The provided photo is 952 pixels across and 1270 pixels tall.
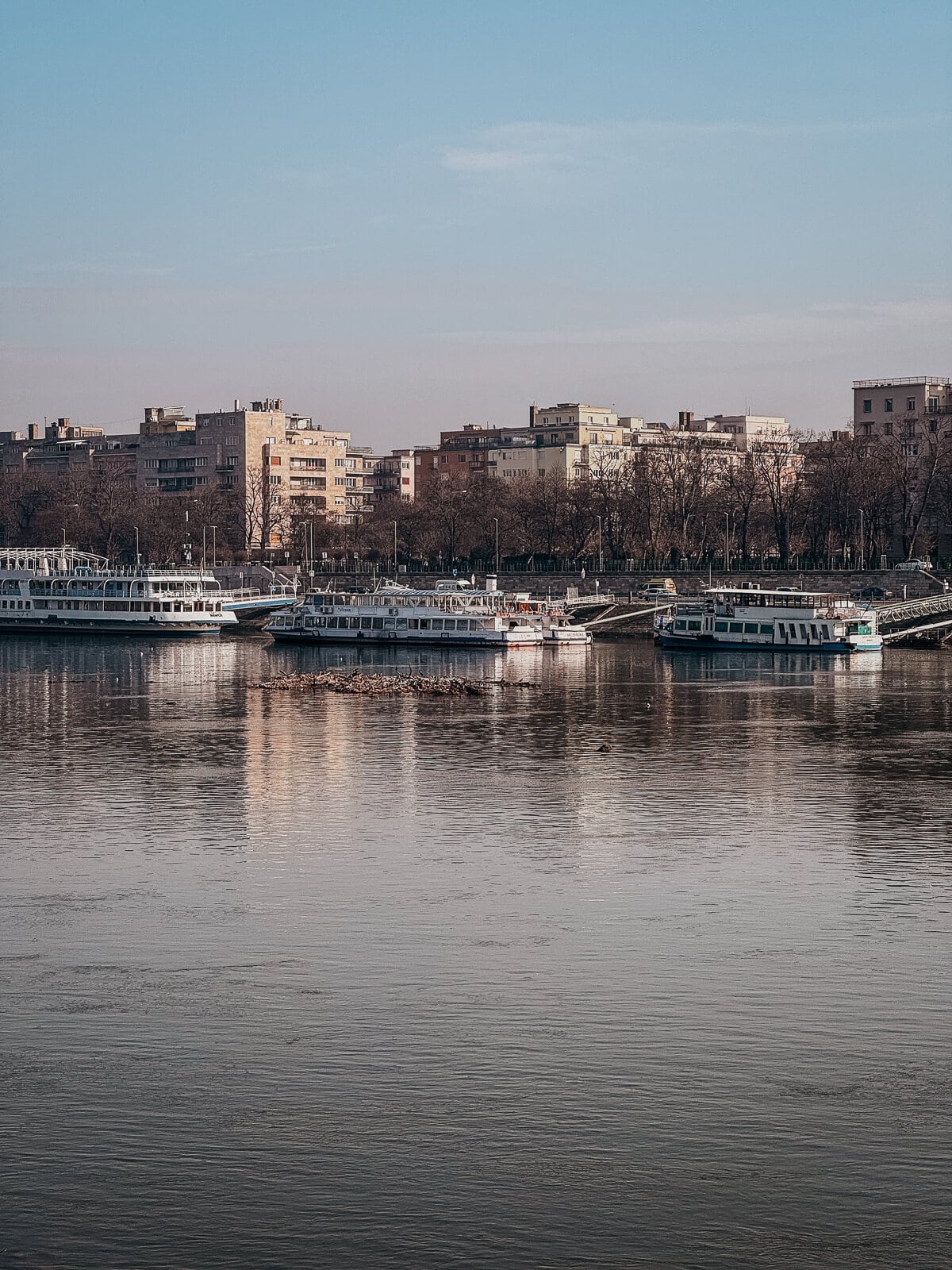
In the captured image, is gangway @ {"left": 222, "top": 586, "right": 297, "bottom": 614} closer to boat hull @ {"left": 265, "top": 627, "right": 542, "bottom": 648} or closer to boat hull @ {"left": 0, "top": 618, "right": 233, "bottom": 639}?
boat hull @ {"left": 0, "top": 618, "right": 233, "bottom": 639}

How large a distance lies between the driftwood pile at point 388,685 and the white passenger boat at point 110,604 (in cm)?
3967

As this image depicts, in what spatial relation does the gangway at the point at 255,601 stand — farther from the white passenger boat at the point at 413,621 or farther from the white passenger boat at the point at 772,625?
the white passenger boat at the point at 772,625

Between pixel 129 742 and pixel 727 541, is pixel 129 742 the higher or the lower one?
the lower one

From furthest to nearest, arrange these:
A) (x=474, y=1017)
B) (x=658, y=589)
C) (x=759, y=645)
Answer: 1. (x=658, y=589)
2. (x=759, y=645)
3. (x=474, y=1017)

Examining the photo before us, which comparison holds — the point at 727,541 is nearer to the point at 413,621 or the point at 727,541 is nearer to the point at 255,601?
the point at 255,601

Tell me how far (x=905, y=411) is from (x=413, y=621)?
66.8m

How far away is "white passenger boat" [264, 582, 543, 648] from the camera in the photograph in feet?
333

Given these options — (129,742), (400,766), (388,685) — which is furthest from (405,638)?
(400,766)

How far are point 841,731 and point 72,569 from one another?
83936 millimetres

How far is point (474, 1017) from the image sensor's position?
67.7 ft

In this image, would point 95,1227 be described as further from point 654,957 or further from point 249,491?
point 249,491

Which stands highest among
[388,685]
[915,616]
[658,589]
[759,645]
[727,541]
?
[727,541]

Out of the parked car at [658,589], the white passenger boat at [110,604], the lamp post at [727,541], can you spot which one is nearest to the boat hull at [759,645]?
the parked car at [658,589]

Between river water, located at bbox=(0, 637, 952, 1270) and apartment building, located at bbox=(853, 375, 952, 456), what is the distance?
111 metres
